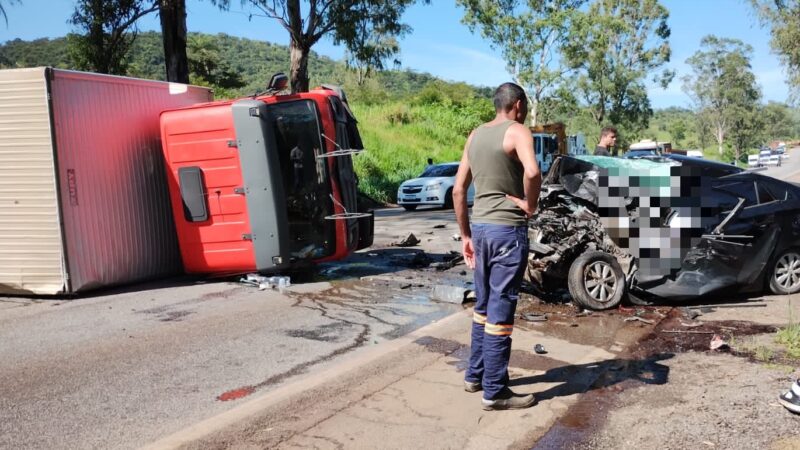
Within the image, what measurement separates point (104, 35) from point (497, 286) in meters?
19.1

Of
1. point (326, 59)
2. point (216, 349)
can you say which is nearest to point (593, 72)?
point (216, 349)

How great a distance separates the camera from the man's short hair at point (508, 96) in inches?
153

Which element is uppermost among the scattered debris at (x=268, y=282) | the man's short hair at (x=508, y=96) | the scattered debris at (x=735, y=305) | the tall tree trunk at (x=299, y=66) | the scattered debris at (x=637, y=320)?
the tall tree trunk at (x=299, y=66)

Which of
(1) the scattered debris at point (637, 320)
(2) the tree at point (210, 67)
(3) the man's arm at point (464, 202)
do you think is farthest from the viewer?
(2) the tree at point (210, 67)

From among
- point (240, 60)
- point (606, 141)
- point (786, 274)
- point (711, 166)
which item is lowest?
point (786, 274)

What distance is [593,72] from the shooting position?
144 ft

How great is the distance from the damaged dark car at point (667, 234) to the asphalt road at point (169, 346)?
4.88 feet

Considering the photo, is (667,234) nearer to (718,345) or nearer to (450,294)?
(718,345)

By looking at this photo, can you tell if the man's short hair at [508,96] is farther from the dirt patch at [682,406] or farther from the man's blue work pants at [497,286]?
the dirt patch at [682,406]

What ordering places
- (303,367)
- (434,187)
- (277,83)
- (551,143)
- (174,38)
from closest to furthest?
(303,367)
(277,83)
(174,38)
(434,187)
(551,143)

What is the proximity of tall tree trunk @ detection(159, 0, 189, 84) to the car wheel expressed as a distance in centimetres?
1190

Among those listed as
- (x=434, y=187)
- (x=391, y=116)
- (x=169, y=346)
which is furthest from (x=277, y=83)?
(x=391, y=116)

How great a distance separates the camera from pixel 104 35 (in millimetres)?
19156

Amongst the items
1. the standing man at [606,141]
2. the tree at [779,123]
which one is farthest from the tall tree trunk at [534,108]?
the tree at [779,123]
